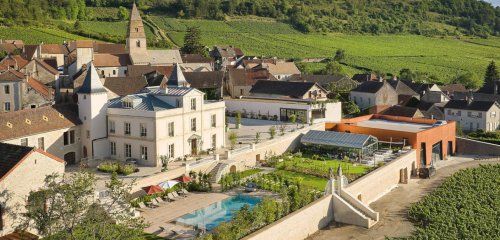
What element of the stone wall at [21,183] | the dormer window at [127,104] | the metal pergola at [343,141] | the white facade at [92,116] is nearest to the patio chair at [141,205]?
the stone wall at [21,183]

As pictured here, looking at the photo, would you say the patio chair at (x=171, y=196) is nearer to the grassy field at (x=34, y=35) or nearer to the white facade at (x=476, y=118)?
the white facade at (x=476, y=118)

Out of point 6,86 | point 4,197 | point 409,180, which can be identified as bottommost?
point 409,180

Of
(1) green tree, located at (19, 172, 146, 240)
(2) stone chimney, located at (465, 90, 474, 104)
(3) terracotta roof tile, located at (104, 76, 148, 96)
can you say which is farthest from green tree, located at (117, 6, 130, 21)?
(1) green tree, located at (19, 172, 146, 240)

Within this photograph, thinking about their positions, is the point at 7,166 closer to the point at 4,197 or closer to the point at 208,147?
the point at 4,197

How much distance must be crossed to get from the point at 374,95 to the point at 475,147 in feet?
56.1

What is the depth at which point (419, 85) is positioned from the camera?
82.6 metres

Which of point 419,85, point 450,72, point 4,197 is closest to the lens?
point 4,197

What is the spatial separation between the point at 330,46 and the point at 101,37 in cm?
5354

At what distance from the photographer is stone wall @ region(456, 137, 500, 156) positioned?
56.0m

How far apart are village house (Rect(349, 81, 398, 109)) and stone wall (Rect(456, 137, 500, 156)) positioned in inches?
607

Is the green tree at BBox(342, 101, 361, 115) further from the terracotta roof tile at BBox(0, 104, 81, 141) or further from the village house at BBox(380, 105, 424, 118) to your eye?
the terracotta roof tile at BBox(0, 104, 81, 141)

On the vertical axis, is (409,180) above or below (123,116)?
below

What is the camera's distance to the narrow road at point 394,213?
110 feet

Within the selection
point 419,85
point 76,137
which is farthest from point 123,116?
point 419,85
